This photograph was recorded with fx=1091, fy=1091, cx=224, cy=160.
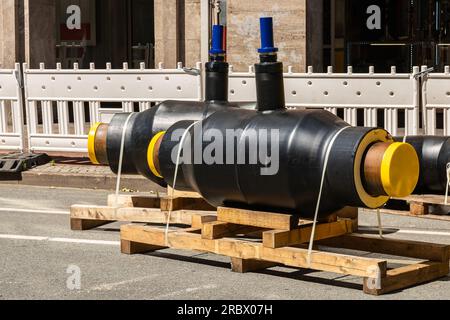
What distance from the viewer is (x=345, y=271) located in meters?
7.63

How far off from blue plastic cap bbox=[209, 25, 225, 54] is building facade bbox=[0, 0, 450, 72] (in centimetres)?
566

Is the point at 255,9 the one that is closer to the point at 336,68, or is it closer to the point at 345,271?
the point at 336,68

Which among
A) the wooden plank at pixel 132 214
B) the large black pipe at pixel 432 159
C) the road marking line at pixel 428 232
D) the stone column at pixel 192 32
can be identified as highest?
the stone column at pixel 192 32

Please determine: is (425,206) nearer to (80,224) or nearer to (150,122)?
(150,122)

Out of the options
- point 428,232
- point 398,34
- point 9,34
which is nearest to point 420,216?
point 428,232

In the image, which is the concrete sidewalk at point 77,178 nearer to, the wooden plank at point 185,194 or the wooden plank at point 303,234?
the wooden plank at point 185,194

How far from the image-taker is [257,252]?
810 cm

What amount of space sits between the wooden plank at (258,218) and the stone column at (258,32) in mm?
8775

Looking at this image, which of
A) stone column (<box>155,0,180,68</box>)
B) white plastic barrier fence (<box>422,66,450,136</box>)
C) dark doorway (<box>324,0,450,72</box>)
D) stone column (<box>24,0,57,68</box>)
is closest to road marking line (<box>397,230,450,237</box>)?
white plastic barrier fence (<box>422,66,450,136</box>)

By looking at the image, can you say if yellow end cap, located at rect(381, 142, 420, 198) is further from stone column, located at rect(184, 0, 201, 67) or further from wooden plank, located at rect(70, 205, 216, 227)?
stone column, located at rect(184, 0, 201, 67)

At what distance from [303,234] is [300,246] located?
486 mm

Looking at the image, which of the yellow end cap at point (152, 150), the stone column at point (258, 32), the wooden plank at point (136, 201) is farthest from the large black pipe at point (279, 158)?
the stone column at point (258, 32)

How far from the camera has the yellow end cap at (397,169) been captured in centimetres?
754

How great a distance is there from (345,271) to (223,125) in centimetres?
162
